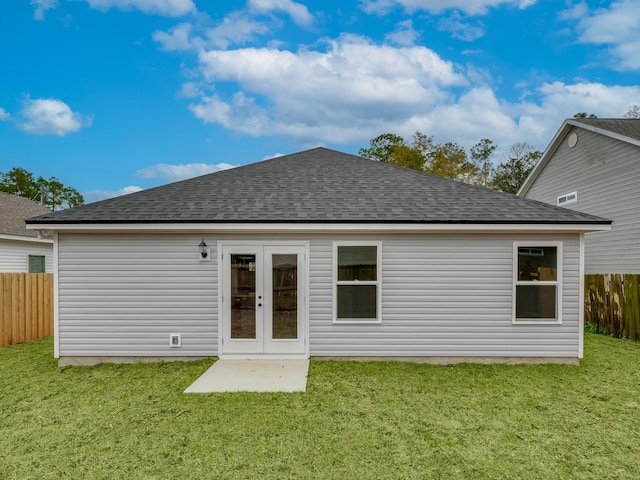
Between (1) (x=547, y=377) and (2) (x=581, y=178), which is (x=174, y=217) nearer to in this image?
(1) (x=547, y=377)

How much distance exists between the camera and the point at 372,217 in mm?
6074

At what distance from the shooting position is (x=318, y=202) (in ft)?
22.0

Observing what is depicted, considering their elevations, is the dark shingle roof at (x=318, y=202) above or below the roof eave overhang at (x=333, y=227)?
above

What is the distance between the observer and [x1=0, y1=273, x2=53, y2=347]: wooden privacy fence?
7.89m

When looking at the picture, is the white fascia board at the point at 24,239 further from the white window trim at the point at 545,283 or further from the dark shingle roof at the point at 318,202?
the white window trim at the point at 545,283

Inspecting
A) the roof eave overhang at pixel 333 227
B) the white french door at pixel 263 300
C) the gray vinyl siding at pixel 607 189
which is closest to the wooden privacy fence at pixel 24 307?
the roof eave overhang at pixel 333 227

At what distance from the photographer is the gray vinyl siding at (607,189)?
10.1 m

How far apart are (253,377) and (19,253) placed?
472 inches

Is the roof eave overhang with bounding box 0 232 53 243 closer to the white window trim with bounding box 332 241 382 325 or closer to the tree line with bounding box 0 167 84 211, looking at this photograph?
the white window trim with bounding box 332 241 382 325

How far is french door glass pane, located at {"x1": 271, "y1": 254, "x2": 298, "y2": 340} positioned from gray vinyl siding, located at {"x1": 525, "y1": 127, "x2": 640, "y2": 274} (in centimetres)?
1004

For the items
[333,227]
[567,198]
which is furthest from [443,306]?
[567,198]

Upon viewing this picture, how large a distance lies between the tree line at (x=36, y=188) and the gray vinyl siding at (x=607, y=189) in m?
36.4

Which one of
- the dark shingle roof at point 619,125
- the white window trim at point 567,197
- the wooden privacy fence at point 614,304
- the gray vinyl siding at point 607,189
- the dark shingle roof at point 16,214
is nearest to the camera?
the wooden privacy fence at point 614,304

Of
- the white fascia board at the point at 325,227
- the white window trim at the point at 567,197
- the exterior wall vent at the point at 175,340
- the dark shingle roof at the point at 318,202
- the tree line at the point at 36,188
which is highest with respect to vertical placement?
the tree line at the point at 36,188
